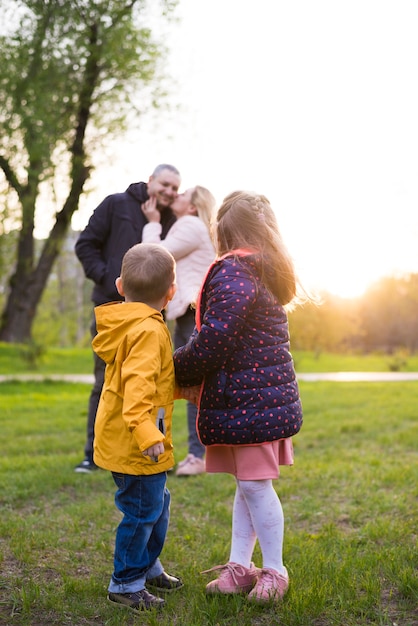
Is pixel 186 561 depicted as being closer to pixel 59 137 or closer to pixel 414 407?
pixel 414 407

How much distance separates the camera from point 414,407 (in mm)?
9484

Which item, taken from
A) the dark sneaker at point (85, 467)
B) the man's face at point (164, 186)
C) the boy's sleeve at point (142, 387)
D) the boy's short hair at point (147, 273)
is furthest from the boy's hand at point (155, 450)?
the dark sneaker at point (85, 467)

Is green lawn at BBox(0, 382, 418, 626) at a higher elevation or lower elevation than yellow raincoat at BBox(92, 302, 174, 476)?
lower

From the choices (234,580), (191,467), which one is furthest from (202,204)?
(234,580)

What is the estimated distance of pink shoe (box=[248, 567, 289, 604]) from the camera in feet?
9.17

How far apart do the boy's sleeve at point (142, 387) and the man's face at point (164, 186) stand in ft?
7.04

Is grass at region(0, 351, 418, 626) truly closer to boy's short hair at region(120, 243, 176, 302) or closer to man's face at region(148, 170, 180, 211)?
boy's short hair at region(120, 243, 176, 302)

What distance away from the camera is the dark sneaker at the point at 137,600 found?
276 cm

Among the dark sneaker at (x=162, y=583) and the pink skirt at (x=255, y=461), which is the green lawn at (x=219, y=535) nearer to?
the dark sneaker at (x=162, y=583)

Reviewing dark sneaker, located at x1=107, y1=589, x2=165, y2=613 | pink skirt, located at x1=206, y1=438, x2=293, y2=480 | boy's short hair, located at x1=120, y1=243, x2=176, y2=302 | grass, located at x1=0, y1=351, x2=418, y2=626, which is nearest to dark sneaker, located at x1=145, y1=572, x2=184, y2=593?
grass, located at x1=0, y1=351, x2=418, y2=626

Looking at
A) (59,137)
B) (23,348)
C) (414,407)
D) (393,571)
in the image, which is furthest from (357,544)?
(59,137)

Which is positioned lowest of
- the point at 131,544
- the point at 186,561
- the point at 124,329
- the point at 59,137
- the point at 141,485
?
the point at 186,561

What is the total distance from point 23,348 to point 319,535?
13207 mm

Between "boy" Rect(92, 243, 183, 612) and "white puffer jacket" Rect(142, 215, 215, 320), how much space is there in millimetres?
1739
